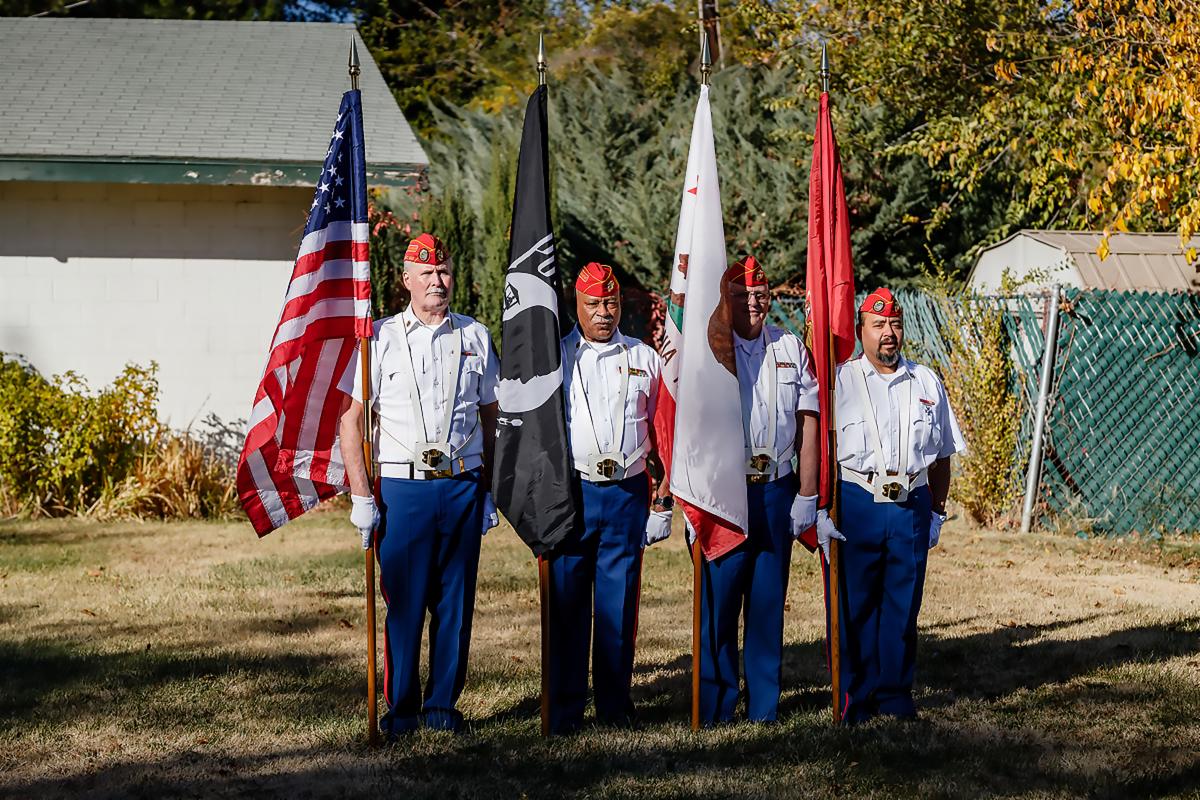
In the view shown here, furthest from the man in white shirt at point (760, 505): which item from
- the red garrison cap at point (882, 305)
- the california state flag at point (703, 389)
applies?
the red garrison cap at point (882, 305)

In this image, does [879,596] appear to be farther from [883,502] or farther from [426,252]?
[426,252]

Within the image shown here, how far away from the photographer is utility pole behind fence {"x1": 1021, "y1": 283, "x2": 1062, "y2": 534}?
1131 centimetres

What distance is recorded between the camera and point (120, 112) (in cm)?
1385

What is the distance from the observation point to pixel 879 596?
6293mm

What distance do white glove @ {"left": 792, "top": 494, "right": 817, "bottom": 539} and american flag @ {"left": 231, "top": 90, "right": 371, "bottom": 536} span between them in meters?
2.02

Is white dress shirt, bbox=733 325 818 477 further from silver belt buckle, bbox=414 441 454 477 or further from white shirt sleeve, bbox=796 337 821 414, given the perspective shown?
silver belt buckle, bbox=414 441 454 477

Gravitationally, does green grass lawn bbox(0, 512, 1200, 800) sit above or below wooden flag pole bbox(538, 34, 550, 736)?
below

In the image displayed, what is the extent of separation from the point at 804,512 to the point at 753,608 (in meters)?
0.52

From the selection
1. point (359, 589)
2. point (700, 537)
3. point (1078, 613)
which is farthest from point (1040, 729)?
point (359, 589)

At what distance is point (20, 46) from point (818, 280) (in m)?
12.3

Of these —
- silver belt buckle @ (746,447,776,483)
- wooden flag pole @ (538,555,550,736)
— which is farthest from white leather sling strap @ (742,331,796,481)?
wooden flag pole @ (538,555,550,736)

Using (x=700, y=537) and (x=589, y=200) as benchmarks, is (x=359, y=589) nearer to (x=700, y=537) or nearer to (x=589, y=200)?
(x=700, y=537)

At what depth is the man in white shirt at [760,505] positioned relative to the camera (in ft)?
20.0

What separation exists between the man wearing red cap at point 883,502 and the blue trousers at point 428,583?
1.56m
